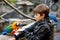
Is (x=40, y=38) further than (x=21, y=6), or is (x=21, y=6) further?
(x=21, y=6)

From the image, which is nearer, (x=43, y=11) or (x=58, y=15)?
(x=43, y=11)

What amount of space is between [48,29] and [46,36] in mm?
89

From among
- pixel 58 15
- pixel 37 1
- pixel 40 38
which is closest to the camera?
pixel 40 38

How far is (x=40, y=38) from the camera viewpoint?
9.74 ft

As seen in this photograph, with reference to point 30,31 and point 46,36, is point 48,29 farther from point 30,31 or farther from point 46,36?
point 30,31

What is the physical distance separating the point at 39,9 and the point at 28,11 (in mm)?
12436

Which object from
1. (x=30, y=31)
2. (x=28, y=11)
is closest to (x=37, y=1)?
(x=28, y=11)

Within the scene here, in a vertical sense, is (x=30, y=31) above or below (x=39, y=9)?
below

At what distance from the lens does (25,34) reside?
3107 mm

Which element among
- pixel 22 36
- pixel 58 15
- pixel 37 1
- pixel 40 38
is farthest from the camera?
pixel 37 1

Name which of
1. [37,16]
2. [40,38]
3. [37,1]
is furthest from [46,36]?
[37,1]

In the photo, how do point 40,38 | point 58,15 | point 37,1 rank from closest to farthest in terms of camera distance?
point 40,38, point 58,15, point 37,1

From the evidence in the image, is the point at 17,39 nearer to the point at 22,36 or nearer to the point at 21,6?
the point at 22,36

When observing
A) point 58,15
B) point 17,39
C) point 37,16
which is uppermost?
point 37,16
